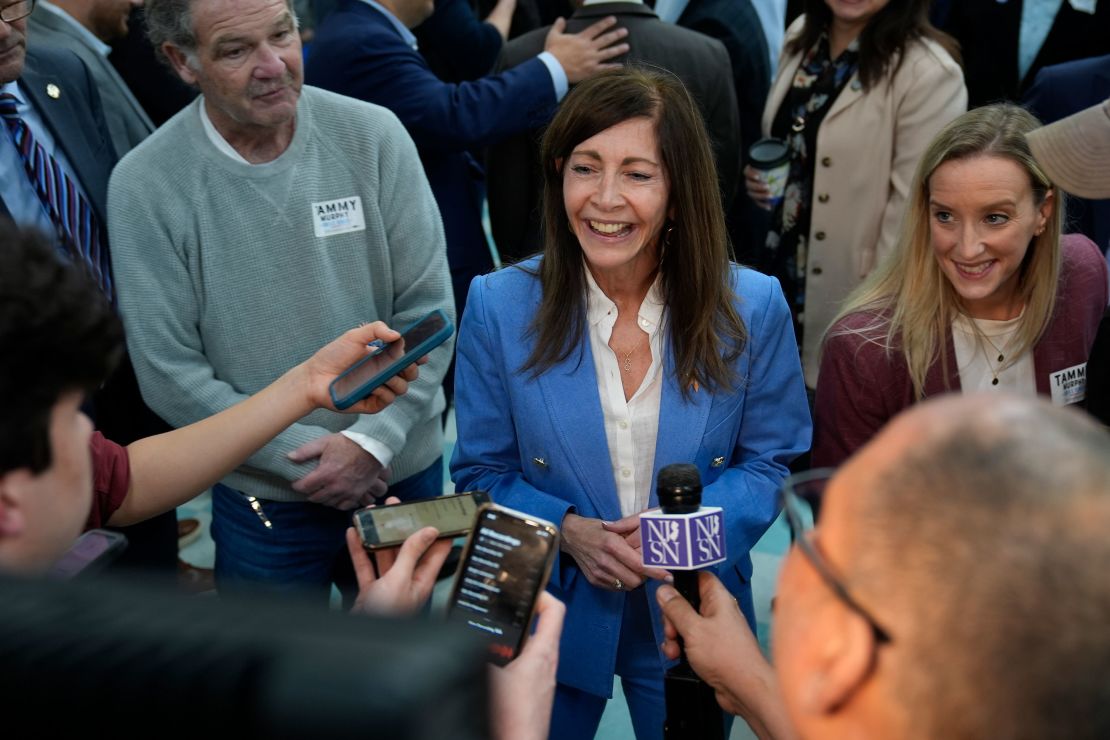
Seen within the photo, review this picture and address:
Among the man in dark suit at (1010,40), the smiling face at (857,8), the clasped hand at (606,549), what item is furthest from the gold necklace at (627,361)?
the man in dark suit at (1010,40)

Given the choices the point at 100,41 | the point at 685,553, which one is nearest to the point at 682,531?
the point at 685,553

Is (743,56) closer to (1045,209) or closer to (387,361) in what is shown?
(1045,209)

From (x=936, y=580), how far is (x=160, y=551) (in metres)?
2.91

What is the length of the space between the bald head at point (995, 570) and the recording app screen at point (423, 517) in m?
1.08

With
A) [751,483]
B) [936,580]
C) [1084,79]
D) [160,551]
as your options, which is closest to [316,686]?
[936,580]

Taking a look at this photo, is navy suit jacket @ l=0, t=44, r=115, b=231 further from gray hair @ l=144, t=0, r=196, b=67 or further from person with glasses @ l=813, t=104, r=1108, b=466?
person with glasses @ l=813, t=104, r=1108, b=466

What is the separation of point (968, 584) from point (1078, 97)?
3530 mm

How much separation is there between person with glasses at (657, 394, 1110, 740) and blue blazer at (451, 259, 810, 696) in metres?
1.33

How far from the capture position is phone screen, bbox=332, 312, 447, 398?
2.41 metres

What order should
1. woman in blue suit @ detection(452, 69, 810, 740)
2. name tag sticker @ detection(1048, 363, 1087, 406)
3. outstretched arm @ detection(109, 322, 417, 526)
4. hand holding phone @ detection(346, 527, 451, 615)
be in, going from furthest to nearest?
name tag sticker @ detection(1048, 363, 1087, 406) < woman in blue suit @ detection(452, 69, 810, 740) < outstretched arm @ detection(109, 322, 417, 526) < hand holding phone @ detection(346, 527, 451, 615)

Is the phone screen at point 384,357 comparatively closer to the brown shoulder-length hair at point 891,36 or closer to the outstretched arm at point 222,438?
the outstretched arm at point 222,438

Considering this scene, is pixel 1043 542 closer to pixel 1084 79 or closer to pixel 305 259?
pixel 305 259

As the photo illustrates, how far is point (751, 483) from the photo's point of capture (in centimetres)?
249

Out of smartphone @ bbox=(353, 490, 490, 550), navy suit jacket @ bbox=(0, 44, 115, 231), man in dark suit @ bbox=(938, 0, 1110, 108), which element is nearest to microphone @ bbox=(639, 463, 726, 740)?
smartphone @ bbox=(353, 490, 490, 550)
